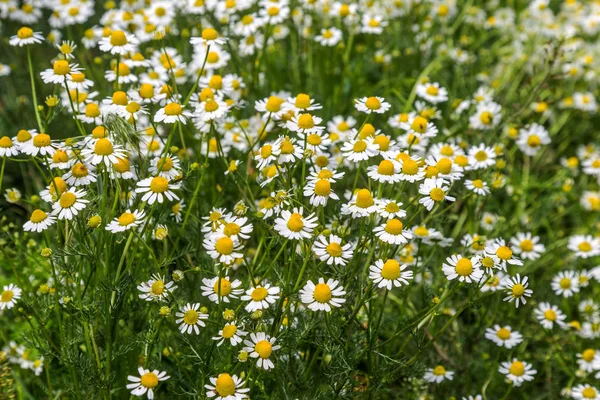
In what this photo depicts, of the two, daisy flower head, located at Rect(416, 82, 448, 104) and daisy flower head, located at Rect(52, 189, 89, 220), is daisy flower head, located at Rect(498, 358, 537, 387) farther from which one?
daisy flower head, located at Rect(52, 189, 89, 220)

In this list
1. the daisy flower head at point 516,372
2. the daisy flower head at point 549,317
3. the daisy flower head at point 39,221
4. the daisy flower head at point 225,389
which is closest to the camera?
the daisy flower head at point 225,389

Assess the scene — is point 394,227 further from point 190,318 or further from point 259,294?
point 190,318

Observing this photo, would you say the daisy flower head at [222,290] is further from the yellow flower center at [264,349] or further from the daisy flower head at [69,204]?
the daisy flower head at [69,204]


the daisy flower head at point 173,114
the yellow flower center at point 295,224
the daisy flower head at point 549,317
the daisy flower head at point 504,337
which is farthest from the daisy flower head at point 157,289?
the daisy flower head at point 549,317

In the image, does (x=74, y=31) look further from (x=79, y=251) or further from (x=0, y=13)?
(x=79, y=251)

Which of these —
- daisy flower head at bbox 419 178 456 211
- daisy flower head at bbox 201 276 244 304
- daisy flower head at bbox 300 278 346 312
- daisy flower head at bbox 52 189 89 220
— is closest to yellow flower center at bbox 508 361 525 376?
daisy flower head at bbox 419 178 456 211

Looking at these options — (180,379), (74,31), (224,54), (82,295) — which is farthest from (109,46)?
(74,31)
